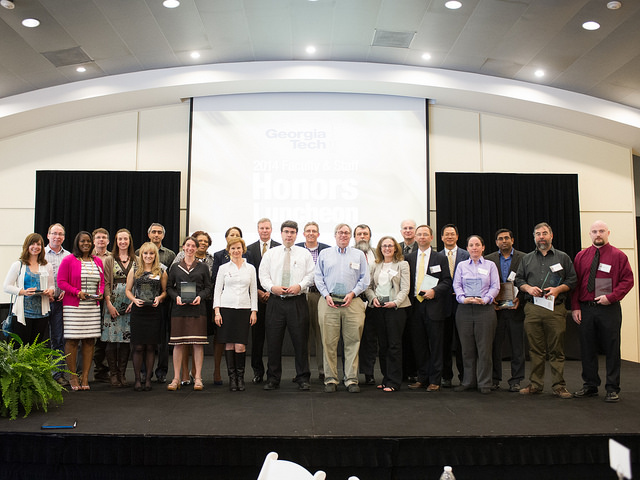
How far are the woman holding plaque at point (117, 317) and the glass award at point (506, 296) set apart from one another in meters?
3.27

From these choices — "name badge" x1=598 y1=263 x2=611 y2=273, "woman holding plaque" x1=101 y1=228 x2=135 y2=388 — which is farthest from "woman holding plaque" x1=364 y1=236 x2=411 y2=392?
"woman holding plaque" x1=101 y1=228 x2=135 y2=388

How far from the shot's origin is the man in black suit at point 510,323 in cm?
465

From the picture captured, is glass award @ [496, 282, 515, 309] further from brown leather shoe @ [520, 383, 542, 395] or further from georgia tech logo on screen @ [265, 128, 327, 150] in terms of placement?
georgia tech logo on screen @ [265, 128, 327, 150]

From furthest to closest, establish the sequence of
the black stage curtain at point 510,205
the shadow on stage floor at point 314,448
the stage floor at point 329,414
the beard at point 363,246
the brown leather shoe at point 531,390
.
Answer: the black stage curtain at point 510,205
the beard at point 363,246
the brown leather shoe at point 531,390
the stage floor at point 329,414
the shadow on stage floor at point 314,448

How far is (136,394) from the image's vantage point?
14.2 ft

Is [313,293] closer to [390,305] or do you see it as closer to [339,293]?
[339,293]

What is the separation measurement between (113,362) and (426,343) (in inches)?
107

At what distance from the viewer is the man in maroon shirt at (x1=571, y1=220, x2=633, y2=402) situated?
4238 mm

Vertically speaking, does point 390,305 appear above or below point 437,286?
below

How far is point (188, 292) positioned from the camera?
14.9ft

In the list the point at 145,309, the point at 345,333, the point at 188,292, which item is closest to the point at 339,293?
the point at 345,333

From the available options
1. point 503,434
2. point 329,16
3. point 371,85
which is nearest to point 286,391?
point 503,434

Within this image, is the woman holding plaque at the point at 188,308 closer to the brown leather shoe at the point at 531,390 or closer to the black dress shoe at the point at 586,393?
the brown leather shoe at the point at 531,390

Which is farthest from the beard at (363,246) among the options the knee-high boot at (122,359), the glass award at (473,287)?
the knee-high boot at (122,359)
